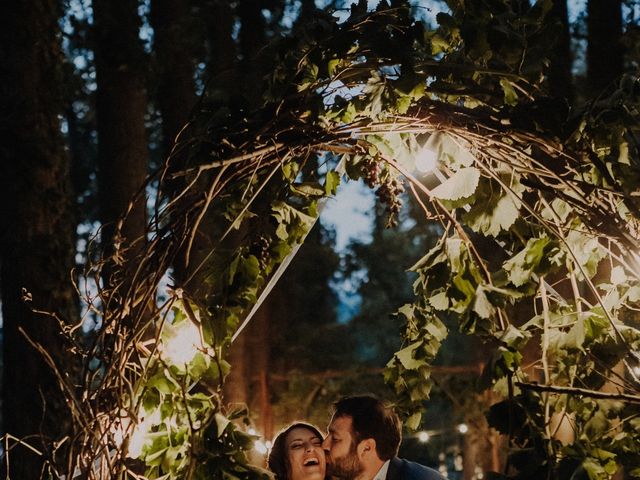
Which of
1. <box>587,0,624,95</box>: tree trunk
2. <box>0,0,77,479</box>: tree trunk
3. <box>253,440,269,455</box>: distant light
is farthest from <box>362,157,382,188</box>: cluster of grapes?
<box>587,0,624,95</box>: tree trunk

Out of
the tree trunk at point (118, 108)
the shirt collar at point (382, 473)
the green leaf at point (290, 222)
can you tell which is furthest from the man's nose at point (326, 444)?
the tree trunk at point (118, 108)

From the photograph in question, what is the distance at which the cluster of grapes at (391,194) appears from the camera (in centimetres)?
289

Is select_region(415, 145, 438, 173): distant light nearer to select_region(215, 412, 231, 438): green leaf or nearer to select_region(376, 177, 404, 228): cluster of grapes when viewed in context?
select_region(376, 177, 404, 228): cluster of grapes

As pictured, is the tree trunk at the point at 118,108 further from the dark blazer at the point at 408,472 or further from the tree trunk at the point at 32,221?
the dark blazer at the point at 408,472

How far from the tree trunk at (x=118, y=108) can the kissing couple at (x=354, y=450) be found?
3.64 m

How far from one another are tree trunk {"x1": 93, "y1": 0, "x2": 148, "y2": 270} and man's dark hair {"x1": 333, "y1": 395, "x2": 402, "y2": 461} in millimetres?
3717

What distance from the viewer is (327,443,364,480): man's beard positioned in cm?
394

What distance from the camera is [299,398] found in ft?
35.2

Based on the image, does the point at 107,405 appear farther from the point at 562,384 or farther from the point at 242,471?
the point at 562,384

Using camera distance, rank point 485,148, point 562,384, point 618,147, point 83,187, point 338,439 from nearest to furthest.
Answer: point 618,147 < point 485,148 < point 562,384 < point 338,439 < point 83,187

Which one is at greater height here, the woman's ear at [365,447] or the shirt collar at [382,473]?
the woman's ear at [365,447]

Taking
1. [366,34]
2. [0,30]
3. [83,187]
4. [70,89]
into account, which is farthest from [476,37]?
[83,187]

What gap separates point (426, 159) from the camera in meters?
2.73

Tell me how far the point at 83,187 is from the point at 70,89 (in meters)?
8.18
